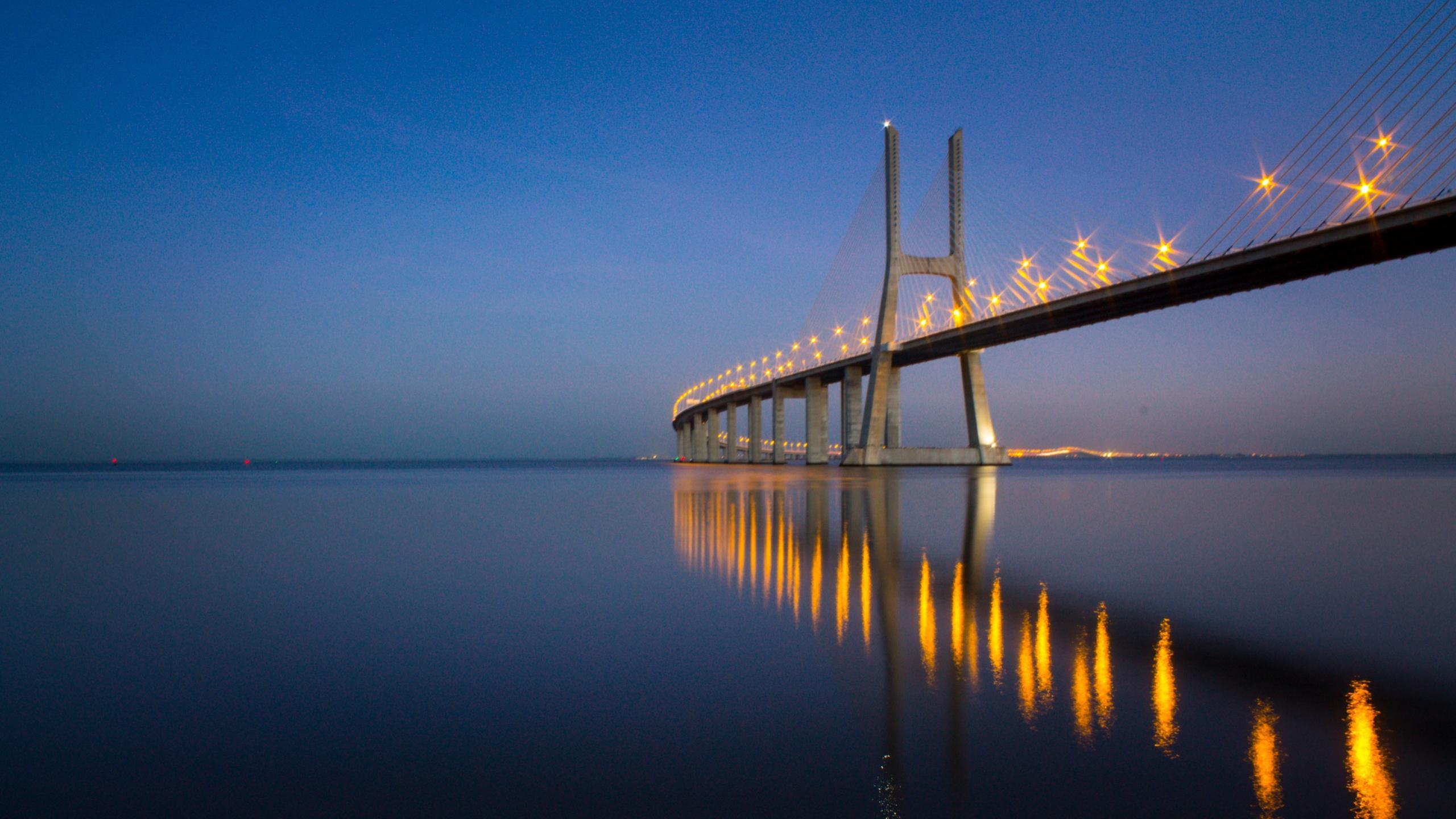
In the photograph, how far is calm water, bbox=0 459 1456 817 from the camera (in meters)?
3.12

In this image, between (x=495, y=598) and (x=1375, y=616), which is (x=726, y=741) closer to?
(x=495, y=598)

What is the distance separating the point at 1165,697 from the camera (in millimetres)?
4270

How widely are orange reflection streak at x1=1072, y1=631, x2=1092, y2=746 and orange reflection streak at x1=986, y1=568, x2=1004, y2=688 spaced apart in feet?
1.37

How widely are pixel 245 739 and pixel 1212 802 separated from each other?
13.8ft

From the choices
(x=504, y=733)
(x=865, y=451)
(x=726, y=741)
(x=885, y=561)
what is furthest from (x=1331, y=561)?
(x=865, y=451)

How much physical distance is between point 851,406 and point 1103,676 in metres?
60.5

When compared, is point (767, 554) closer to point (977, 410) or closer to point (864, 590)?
point (864, 590)

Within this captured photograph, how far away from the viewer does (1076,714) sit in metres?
3.94

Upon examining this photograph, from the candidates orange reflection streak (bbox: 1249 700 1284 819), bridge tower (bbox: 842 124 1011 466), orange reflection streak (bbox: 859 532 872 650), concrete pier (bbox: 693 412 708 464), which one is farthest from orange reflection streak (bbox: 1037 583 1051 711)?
concrete pier (bbox: 693 412 708 464)

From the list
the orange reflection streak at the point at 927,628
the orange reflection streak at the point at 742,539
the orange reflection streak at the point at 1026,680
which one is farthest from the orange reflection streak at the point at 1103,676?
the orange reflection streak at the point at 742,539

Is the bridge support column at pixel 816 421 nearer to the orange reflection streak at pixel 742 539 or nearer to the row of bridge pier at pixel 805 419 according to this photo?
the row of bridge pier at pixel 805 419

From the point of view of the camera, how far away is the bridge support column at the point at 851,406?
6375cm

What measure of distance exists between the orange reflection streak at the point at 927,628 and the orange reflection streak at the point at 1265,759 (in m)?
1.55

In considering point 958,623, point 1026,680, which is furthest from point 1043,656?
point 958,623
